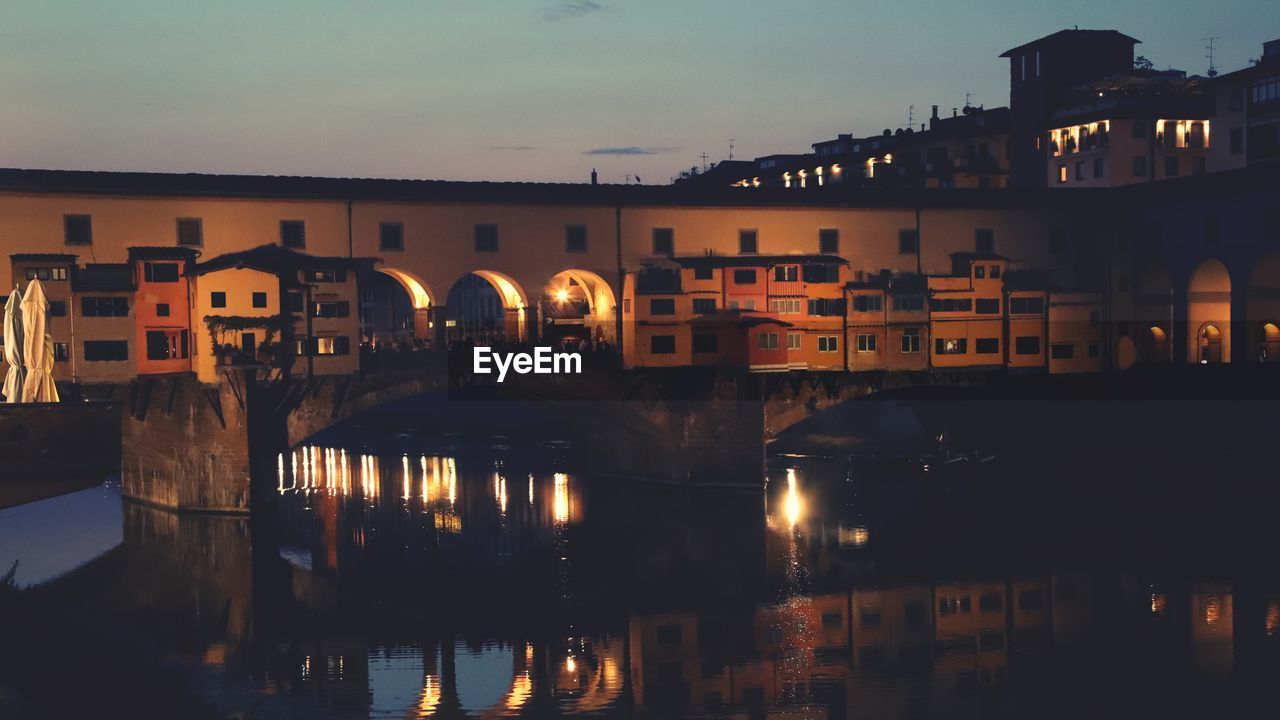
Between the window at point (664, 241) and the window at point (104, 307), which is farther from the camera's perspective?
the window at point (664, 241)

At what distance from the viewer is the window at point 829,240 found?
6384 cm

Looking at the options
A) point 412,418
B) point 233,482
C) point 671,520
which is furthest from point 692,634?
point 412,418

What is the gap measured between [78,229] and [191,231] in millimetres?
4174

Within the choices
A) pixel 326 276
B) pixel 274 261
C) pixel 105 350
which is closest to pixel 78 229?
pixel 105 350

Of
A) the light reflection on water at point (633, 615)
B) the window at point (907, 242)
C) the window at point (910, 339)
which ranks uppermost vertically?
the window at point (907, 242)

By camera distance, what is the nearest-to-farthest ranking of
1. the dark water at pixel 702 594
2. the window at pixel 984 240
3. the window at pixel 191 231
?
1. the dark water at pixel 702 594
2. the window at pixel 191 231
3. the window at pixel 984 240

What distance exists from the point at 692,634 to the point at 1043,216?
124 feet

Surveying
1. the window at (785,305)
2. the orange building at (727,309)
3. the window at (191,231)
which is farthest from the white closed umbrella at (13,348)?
the window at (785,305)

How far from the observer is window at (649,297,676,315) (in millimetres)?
60812

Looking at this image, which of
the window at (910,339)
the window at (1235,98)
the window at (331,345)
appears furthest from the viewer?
the window at (1235,98)

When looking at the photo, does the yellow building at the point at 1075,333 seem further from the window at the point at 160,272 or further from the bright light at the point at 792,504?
the window at the point at 160,272

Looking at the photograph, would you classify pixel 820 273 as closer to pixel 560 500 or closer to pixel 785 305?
pixel 785 305

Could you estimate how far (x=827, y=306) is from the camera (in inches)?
2474

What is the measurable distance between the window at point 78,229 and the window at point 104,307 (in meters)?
2.27
